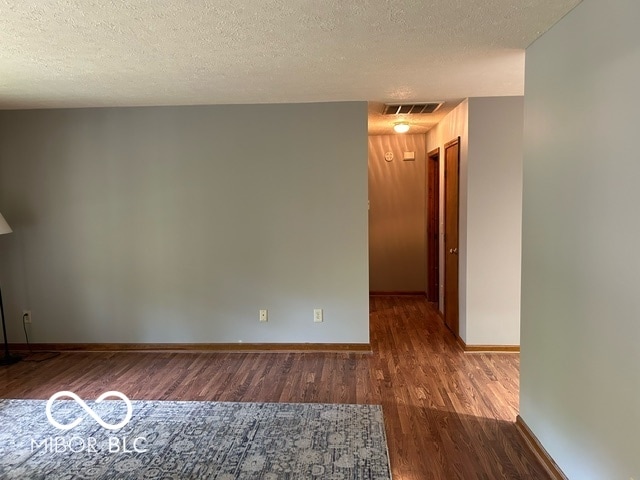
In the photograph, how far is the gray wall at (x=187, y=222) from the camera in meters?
3.98

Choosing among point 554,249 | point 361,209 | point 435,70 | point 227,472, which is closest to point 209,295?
point 361,209

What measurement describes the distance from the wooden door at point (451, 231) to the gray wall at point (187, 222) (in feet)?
3.29

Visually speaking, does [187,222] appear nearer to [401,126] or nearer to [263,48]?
[263,48]

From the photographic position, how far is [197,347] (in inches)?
164

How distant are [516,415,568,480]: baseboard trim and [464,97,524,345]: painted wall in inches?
55.1

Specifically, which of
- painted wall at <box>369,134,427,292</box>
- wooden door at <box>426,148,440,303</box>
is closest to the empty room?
wooden door at <box>426,148,440,303</box>

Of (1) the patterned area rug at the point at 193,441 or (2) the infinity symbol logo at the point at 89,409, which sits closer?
(1) the patterned area rug at the point at 193,441

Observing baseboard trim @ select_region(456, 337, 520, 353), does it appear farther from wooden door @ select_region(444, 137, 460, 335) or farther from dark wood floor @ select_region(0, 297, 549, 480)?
wooden door @ select_region(444, 137, 460, 335)

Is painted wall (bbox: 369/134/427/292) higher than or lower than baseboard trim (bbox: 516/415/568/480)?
higher

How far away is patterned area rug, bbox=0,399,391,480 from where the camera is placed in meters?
2.27

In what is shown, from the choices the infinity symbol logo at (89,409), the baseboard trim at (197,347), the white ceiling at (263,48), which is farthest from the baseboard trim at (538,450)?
the infinity symbol logo at (89,409)

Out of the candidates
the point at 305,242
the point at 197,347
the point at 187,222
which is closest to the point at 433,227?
the point at 305,242

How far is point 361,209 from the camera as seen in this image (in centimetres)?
397

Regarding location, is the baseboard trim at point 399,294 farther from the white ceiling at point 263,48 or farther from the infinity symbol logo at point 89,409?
the infinity symbol logo at point 89,409
